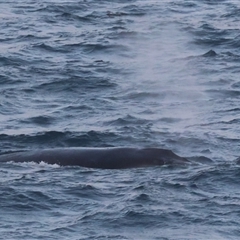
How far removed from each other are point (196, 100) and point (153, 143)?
5.45m

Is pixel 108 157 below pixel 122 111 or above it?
above

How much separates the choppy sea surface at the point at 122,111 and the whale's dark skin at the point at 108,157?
297 mm

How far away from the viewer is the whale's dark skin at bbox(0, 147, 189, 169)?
23.9 meters

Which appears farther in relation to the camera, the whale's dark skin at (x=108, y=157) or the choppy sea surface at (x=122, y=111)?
the whale's dark skin at (x=108, y=157)

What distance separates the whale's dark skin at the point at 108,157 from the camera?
78.3 feet

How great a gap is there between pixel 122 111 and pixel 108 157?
22.6ft

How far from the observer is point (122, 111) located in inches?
1220

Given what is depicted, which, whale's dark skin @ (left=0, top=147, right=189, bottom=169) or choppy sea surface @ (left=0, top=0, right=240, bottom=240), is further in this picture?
whale's dark skin @ (left=0, top=147, right=189, bottom=169)

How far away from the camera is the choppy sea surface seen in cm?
2047

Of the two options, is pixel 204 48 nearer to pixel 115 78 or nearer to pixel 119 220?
pixel 115 78

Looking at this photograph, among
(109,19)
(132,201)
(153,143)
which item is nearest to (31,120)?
(153,143)

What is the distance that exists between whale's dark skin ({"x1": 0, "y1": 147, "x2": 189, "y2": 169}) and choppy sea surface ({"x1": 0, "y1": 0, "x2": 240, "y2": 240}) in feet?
0.97

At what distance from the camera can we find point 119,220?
66.5 ft

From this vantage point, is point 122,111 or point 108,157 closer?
point 108,157
